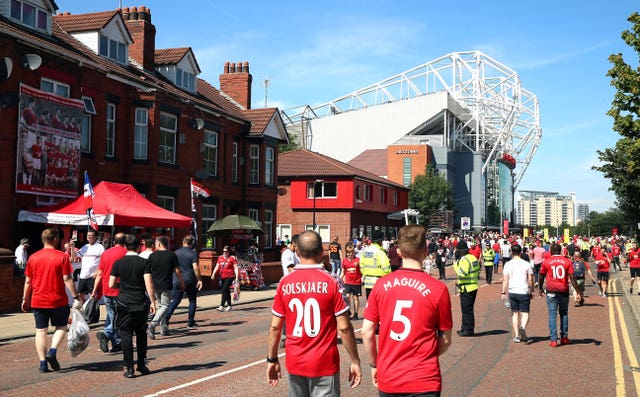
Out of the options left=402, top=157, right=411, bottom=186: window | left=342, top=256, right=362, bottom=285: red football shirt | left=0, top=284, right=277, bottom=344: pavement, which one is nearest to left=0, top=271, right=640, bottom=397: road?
left=0, top=284, right=277, bottom=344: pavement

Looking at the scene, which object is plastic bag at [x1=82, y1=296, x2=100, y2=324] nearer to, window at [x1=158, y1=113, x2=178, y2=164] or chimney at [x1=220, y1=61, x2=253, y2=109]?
window at [x1=158, y1=113, x2=178, y2=164]

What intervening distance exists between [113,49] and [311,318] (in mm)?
23009

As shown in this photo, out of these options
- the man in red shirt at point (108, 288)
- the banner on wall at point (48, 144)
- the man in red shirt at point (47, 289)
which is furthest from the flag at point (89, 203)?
the man in red shirt at point (47, 289)

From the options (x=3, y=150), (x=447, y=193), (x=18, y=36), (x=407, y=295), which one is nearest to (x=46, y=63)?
(x=18, y=36)

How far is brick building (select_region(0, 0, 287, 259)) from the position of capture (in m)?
18.8

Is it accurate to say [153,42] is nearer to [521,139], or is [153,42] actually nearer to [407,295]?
[407,295]

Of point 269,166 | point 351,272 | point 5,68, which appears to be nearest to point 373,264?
point 351,272

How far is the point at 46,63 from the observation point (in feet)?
65.3

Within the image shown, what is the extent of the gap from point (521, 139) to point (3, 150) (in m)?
110

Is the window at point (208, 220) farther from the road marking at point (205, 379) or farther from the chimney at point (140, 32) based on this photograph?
the road marking at point (205, 379)

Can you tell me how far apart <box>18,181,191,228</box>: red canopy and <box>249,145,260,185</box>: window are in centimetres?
1319

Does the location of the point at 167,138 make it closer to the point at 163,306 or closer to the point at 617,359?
the point at 163,306

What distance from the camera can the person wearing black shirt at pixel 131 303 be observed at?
8.82 meters

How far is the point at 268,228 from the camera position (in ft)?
116
